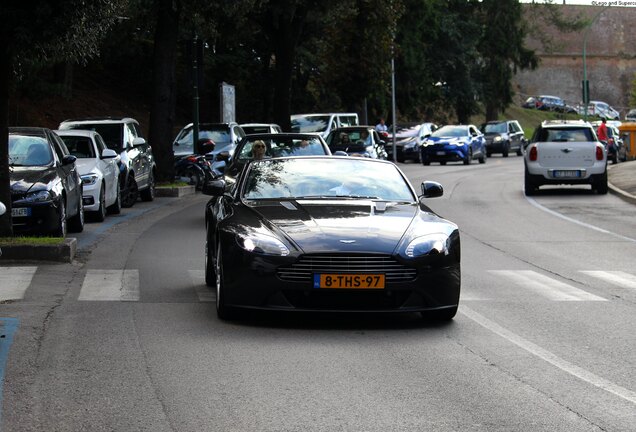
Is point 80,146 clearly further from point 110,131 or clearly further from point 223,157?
point 223,157

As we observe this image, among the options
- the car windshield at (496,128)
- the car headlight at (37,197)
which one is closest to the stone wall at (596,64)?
the car windshield at (496,128)

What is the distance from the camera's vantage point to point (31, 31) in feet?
51.7

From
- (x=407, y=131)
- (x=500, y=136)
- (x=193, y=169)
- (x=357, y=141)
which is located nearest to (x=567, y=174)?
(x=193, y=169)

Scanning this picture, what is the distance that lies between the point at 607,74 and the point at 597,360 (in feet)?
367

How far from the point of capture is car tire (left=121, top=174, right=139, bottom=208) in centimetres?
2604

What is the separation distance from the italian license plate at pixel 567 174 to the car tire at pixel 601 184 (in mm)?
460

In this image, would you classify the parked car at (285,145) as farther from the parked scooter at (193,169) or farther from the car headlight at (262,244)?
the car headlight at (262,244)

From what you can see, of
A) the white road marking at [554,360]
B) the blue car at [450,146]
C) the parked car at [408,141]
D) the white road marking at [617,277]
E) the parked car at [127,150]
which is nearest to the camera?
the white road marking at [554,360]

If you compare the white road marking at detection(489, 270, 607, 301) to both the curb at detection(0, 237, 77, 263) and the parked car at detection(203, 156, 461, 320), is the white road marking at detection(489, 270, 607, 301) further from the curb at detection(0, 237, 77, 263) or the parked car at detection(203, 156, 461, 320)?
the curb at detection(0, 237, 77, 263)

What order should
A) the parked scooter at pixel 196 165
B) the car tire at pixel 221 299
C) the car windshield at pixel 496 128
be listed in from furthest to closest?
the car windshield at pixel 496 128
the parked scooter at pixel 196 165
the car tire at pixel 221 299

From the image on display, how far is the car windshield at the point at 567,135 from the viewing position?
31969 mm

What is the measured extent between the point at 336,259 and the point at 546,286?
163 inches

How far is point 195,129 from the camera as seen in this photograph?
33656 mm

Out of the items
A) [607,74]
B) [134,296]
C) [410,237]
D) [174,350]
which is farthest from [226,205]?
[607,74]
